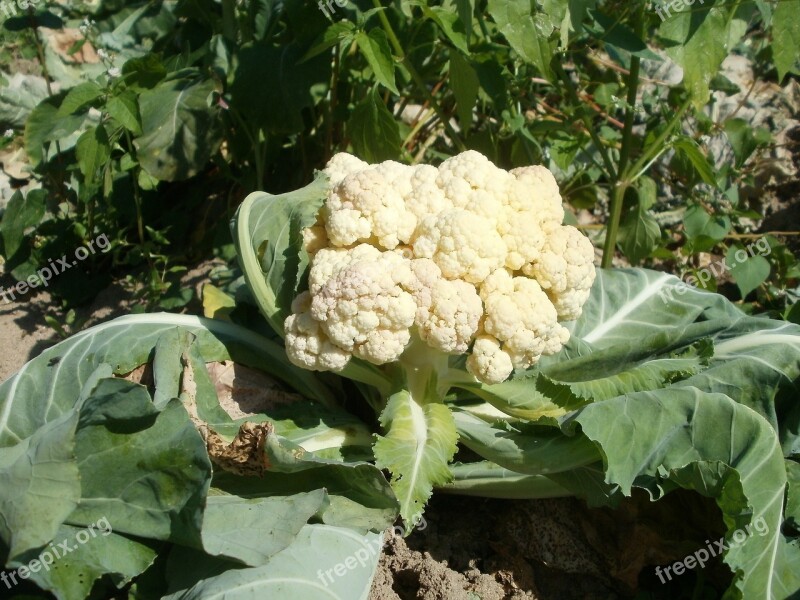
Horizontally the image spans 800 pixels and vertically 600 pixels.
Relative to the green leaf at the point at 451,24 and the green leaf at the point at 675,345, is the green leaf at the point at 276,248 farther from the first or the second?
the green leaf at the point at 675,345

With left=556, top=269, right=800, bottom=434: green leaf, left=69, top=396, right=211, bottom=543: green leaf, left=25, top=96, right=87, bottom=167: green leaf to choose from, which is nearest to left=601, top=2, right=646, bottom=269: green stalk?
left=556, top=269, right=800, bottom=434: green leaf

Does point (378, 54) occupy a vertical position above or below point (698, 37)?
below

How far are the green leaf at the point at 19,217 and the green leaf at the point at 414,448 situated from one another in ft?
7.56

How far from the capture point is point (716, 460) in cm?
255

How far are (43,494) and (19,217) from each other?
91.2 inches

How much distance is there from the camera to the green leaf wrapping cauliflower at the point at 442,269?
276cm

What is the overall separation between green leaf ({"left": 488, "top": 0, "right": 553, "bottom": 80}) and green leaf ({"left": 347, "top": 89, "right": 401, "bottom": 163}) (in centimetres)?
93

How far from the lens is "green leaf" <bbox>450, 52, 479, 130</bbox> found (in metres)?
3.42

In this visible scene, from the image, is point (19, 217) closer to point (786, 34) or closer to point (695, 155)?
point (695, 155)

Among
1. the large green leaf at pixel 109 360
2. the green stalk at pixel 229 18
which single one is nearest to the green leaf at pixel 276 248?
the large green leaf at pixel 109 360

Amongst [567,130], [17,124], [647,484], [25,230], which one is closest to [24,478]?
[647,484]

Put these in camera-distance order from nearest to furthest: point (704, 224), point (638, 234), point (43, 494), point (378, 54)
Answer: point (43, 494) < point (378, 54) < point (638, 234) < point (704, 224)

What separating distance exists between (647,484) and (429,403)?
2.67 feet

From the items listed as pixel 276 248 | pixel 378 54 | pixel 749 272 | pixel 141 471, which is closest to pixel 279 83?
pixel 378 54
